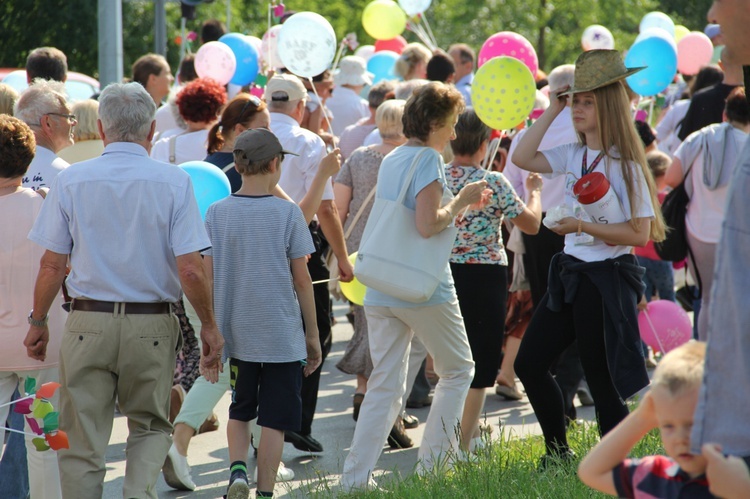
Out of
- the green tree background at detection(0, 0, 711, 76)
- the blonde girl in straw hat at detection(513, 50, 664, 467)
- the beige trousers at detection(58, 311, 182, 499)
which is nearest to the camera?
the beige trousers at detection(58, 311, 182, 499)

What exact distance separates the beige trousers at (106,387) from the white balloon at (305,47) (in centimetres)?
331

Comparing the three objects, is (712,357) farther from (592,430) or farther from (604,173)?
(592,430)

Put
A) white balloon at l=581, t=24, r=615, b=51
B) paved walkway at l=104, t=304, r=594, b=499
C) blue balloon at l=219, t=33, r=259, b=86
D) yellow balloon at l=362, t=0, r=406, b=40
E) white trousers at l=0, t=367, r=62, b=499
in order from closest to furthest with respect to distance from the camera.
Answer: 1. white trousers at l=0, t=367, r=62, b=499
2. paved walkway at l=104, t=304, r=594, b=499
3. blue balloon at l=219, t=33, r=259, b=86
4. white balloon at l=581, t=24, r=615, b=51
5. yellow balloon at l=362, t=0, r=406, b=40

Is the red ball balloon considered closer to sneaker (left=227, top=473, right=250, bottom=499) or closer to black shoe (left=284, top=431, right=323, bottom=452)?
black shoe (left=284, top=431, right=323, bottom=452)

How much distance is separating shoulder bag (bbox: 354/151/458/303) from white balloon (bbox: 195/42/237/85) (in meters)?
4.91

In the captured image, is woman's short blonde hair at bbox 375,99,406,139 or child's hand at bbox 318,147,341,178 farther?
woman's short blonde hair at bbox 375,99,406,139

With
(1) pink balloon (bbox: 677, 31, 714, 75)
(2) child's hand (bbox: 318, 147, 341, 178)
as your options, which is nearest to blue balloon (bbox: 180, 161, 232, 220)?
(2) child's hand (bbox: 318, 147, 341, 178)

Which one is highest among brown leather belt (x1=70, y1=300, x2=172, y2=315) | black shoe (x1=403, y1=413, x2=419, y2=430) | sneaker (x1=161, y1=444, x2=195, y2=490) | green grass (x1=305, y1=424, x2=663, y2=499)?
brown leather belt (x1=70, y1=300, x2=172, y2=315)

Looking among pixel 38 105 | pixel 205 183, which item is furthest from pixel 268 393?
pixel 38 105

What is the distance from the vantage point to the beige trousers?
13.9ft

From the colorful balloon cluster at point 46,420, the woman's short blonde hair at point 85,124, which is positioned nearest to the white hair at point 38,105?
the woman's short blonde hair at point 85,124

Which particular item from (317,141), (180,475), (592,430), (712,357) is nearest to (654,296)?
(592,430)

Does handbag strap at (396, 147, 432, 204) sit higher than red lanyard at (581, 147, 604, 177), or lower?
lower

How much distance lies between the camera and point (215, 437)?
21.6 feet
